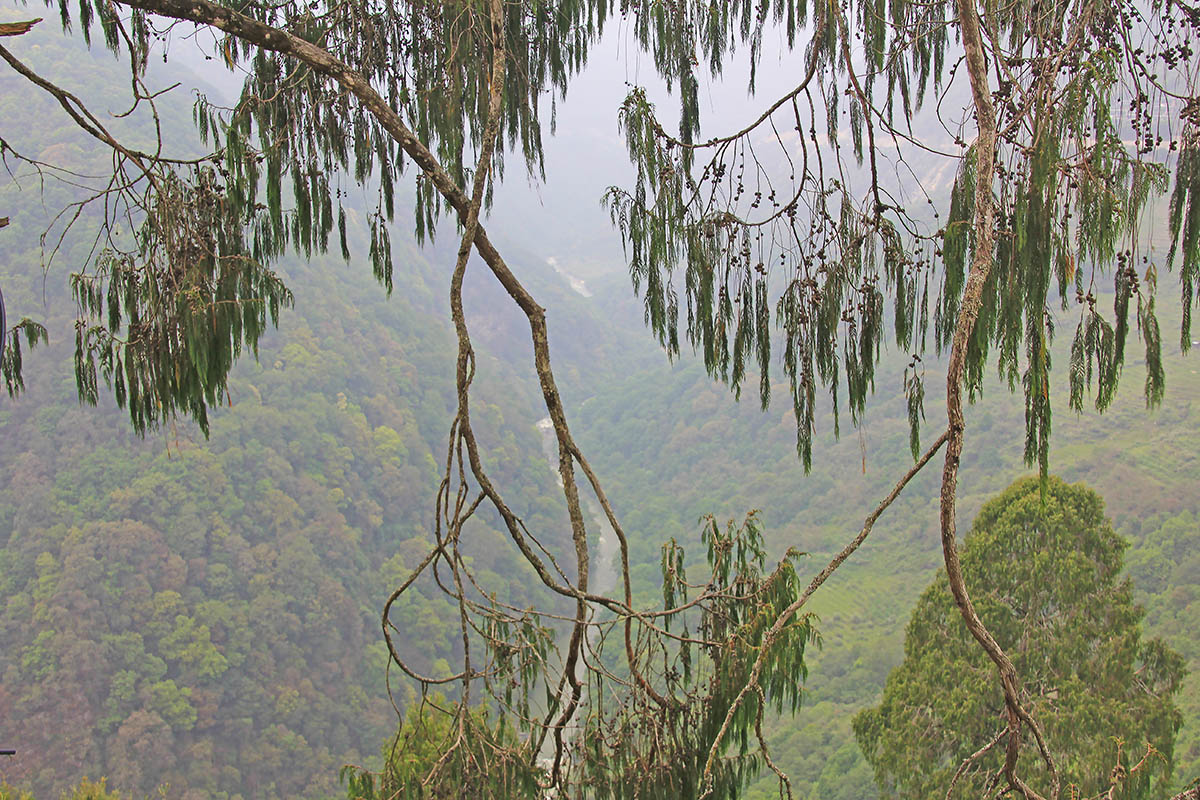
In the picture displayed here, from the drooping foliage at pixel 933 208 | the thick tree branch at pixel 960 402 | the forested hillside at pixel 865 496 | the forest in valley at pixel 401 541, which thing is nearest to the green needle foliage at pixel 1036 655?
the forest in valley at pixel 401 541

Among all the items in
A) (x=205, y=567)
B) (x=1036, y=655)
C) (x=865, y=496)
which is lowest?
(x=865, y=496)

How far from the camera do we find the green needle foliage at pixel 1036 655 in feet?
26.3

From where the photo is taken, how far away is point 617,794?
174 centimetres

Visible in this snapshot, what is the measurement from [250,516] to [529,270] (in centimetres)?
2929

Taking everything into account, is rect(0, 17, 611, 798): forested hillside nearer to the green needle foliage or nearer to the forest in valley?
the forest in valley

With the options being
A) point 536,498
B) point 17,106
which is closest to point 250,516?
point 536,498

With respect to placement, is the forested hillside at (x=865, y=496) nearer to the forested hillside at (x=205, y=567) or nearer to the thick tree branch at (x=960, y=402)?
the forested hillside at (x=205, y=567)

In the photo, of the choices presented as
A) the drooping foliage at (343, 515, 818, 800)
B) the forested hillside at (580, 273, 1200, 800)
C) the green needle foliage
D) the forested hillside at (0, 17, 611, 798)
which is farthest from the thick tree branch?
the forested hillside at (0, 17, 611, 798)

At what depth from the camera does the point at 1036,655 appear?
8.41 m

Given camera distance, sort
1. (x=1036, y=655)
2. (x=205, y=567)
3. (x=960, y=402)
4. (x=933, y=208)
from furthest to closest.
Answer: (x=205, y=567), (x=1036, y=655), (x=933, y=208), (x=960, y=402)

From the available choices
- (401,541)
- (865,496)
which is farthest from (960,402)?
(865,496)

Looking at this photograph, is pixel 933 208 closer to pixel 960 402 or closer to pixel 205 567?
pixel 960 402

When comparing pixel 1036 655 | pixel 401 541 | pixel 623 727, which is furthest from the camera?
pixel 401 541

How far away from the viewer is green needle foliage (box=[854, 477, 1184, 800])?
8.01 meters
